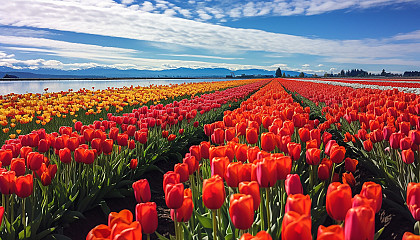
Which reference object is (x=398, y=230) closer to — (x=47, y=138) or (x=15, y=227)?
(x=15, y=227)

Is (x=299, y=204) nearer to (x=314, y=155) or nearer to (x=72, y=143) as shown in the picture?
(x=314, y=155)

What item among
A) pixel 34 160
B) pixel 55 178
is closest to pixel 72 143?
pixel 55 178

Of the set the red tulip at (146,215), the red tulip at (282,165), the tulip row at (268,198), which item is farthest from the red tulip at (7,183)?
the red tulip at (282,165)

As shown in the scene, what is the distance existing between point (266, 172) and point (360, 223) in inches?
30.6

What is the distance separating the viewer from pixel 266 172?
196 cm

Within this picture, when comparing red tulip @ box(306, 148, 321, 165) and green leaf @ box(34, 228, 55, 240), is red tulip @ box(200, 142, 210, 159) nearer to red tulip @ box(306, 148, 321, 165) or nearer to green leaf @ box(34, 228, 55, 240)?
red tulip @ box(306, 148, 321, 165)

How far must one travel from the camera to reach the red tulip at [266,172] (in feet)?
6.44

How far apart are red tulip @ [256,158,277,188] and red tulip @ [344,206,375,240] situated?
754 mm

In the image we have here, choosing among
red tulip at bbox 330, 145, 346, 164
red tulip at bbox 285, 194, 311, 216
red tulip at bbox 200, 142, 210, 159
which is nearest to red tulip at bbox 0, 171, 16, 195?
red tulip at bbox 200, 142, 210, 159

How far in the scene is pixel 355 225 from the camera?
48.3 inches

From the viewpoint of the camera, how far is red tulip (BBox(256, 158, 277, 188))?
1964 mm

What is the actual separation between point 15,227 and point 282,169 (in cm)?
247

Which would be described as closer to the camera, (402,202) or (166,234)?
(402,202)

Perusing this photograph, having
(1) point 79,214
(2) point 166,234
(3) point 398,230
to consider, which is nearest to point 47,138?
(1) point 79,214
